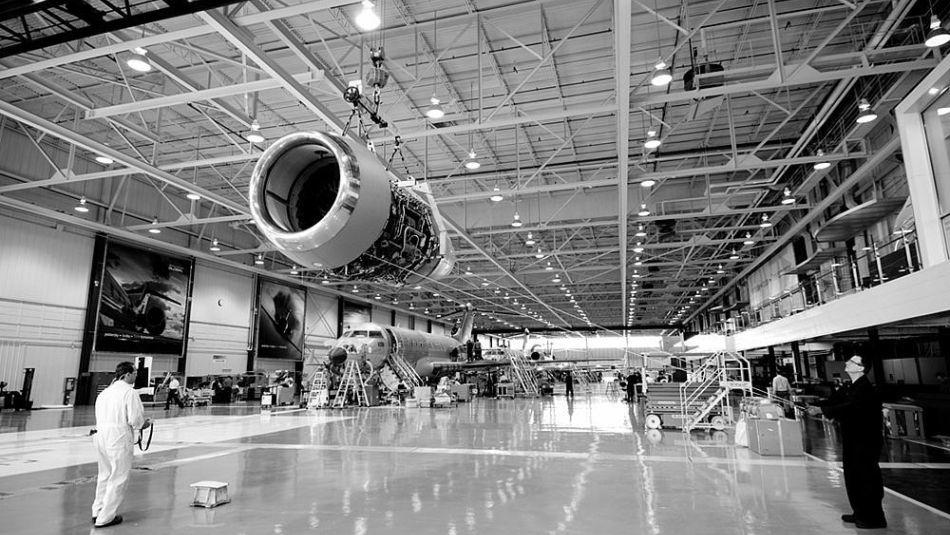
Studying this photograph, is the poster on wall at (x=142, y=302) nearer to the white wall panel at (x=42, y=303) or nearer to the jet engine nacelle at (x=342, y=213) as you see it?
the white wall panel at (x=42, y=303)

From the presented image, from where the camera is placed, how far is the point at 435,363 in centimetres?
2986

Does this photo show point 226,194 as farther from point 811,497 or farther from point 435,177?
point 811,497

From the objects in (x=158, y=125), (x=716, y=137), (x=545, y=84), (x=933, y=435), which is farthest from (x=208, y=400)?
(x=933, y=435)

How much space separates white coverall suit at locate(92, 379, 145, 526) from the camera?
209 inches

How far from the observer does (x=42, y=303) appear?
20844 mm

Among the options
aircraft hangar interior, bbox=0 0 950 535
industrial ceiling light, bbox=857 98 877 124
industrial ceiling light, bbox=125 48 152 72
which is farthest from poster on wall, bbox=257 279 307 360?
industrial ceiling light, bbox=857 98 877 124

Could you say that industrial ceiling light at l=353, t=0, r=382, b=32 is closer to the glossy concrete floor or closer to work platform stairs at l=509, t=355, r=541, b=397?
the glossy concrete floor

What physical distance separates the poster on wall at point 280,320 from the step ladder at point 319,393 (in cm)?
1133

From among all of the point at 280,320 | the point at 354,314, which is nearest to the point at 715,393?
the point at 280,320

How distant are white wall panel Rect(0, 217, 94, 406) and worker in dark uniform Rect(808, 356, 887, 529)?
86.5ft

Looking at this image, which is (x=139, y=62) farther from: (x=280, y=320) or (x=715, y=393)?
(x=280, y=320)

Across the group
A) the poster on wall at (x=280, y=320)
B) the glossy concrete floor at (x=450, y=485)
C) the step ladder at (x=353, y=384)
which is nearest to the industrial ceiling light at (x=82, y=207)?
the glossy concrete floor at (x=450, y=485)

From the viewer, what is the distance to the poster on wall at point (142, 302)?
23.2 m

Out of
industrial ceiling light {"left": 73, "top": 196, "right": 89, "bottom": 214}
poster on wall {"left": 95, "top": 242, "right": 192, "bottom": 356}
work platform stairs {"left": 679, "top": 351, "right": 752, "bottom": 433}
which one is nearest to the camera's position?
work platform stairs {"left": 679, "top": 351, "right": 752, "bottom": 433}
